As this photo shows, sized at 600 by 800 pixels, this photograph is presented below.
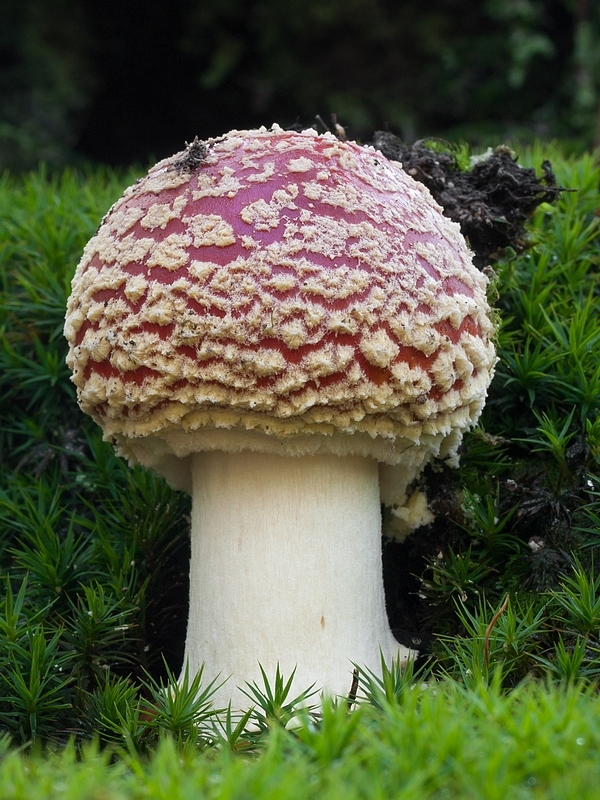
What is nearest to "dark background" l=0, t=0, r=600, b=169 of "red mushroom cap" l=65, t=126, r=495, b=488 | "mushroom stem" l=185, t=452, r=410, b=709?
"red mushroom cap" l=65, t=126, r=495, b=488

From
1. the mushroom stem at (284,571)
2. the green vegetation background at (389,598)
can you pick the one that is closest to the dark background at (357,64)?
the green vegetation background at (389,598)

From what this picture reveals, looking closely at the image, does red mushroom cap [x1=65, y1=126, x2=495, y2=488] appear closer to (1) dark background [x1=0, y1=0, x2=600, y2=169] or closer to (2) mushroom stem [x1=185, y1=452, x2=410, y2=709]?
(2) mushroom stem [x1=185, y1=452, x2=410, y2=709]

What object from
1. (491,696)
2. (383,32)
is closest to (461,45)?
(383,32)

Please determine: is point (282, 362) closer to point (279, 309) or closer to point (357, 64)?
point (279, 309)

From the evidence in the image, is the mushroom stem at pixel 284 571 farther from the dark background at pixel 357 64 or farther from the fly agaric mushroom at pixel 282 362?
the dark background at pixel 357 64

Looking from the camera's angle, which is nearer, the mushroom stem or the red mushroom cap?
the red mushroom cap

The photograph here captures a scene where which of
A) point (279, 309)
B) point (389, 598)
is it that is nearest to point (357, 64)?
→ point (389, 598)
